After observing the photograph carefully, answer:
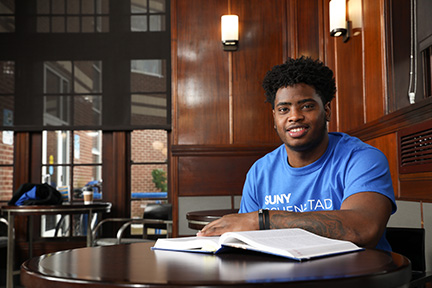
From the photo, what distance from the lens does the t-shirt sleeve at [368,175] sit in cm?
141

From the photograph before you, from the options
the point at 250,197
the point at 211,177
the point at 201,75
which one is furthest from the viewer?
the point at 201,75

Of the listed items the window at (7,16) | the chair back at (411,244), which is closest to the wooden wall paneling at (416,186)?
the chair back at (411,244)

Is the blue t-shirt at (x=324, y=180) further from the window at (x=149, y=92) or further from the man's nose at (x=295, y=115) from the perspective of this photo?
the window at (x=149, y=92)

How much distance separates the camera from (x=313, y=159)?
169 cm

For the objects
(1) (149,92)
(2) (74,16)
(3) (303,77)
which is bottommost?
(3) (303,77)

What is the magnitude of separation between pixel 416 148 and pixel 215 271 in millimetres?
1743

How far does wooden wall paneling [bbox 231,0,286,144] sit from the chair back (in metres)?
2.79

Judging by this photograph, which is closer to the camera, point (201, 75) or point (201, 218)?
point (201, 218)

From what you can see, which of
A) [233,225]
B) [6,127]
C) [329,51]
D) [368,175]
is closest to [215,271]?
[233,225]

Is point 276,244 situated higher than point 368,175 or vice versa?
point 368,175

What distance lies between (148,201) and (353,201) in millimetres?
3994

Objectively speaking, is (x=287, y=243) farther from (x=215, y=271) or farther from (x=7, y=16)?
(x=7, y=16)

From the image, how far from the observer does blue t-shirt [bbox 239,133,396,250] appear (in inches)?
56.7

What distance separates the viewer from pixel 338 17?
337cm
